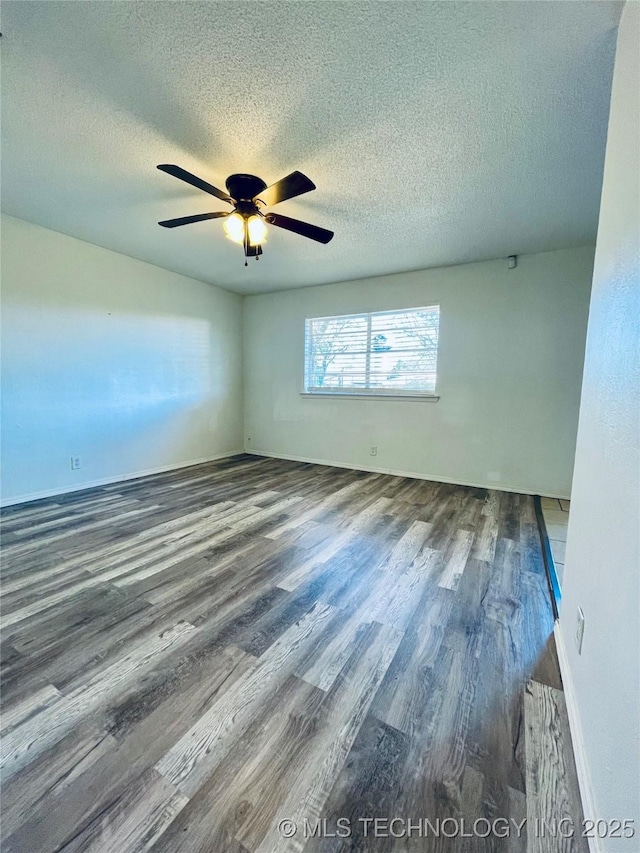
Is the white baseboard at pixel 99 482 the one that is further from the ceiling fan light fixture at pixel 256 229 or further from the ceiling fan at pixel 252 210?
the ceiling fan light fixture at pixel 256 229

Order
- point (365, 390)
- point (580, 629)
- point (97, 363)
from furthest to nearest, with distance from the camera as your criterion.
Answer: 1. point (365, 390)
2. point (97, 363)
3. point (580, 629)

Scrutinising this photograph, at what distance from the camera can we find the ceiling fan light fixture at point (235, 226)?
212 centimetres

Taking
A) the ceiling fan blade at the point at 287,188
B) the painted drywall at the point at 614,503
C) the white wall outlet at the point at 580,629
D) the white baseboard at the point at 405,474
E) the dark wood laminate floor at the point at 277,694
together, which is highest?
the ceiling fan blade at the point at 287,188

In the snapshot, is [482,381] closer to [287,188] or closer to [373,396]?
[373,396]

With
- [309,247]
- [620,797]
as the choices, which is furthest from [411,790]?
[309,247]

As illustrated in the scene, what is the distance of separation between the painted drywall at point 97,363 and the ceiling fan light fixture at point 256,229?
7.67 feet

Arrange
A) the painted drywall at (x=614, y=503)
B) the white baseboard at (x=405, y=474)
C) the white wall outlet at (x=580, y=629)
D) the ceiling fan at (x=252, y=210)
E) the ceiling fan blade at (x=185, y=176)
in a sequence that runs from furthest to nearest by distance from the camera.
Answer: the white baseboard at (x=405, y=474), the ceiling fan at (x=252, y=210), the ceiling fan blade at (x=185, y=176), the white wall outlet at (x=580, y=629), the painted drywall at (x=614, y=503)

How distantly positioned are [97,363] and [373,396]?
10.7 feet

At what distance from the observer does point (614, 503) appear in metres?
0.87

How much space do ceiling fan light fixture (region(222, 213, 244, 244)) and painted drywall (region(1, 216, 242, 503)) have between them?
2223 mm

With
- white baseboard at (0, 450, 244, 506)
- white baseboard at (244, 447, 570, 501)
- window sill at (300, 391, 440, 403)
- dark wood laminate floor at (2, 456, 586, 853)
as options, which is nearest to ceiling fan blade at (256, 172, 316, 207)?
dark wood laminate floor at (2, 456, 586, 853)

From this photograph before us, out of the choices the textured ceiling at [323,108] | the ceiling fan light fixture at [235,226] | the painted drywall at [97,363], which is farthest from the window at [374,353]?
the ceiling fan light fixture at [235,226]

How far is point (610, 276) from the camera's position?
106 cm

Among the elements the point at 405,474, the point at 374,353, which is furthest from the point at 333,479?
the point at 374,353
